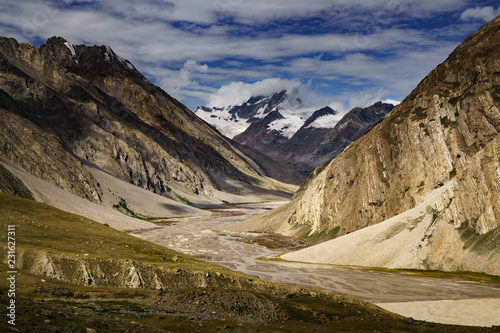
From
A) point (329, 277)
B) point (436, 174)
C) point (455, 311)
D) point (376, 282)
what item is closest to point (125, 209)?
point (329, 277)

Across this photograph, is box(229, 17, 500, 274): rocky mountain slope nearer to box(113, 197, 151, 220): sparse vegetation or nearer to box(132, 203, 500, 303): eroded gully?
box(132, 203, 500, 303): eroded gully

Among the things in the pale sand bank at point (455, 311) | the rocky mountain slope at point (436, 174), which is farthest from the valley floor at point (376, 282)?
the rocky mountain slope at point (436, 174)

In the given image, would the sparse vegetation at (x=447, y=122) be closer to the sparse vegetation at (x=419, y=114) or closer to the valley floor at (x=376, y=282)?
the sparse vegetation at (x=419, y=114)

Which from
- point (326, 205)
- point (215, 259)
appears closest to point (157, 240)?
point (215, 259)

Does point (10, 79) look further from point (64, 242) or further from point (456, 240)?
point (456, 240)

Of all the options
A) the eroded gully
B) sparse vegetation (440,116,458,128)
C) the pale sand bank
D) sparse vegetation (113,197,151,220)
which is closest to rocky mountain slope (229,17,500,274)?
sparse vegetation (440,116,458,128)

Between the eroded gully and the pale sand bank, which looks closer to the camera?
the pale sand bank
